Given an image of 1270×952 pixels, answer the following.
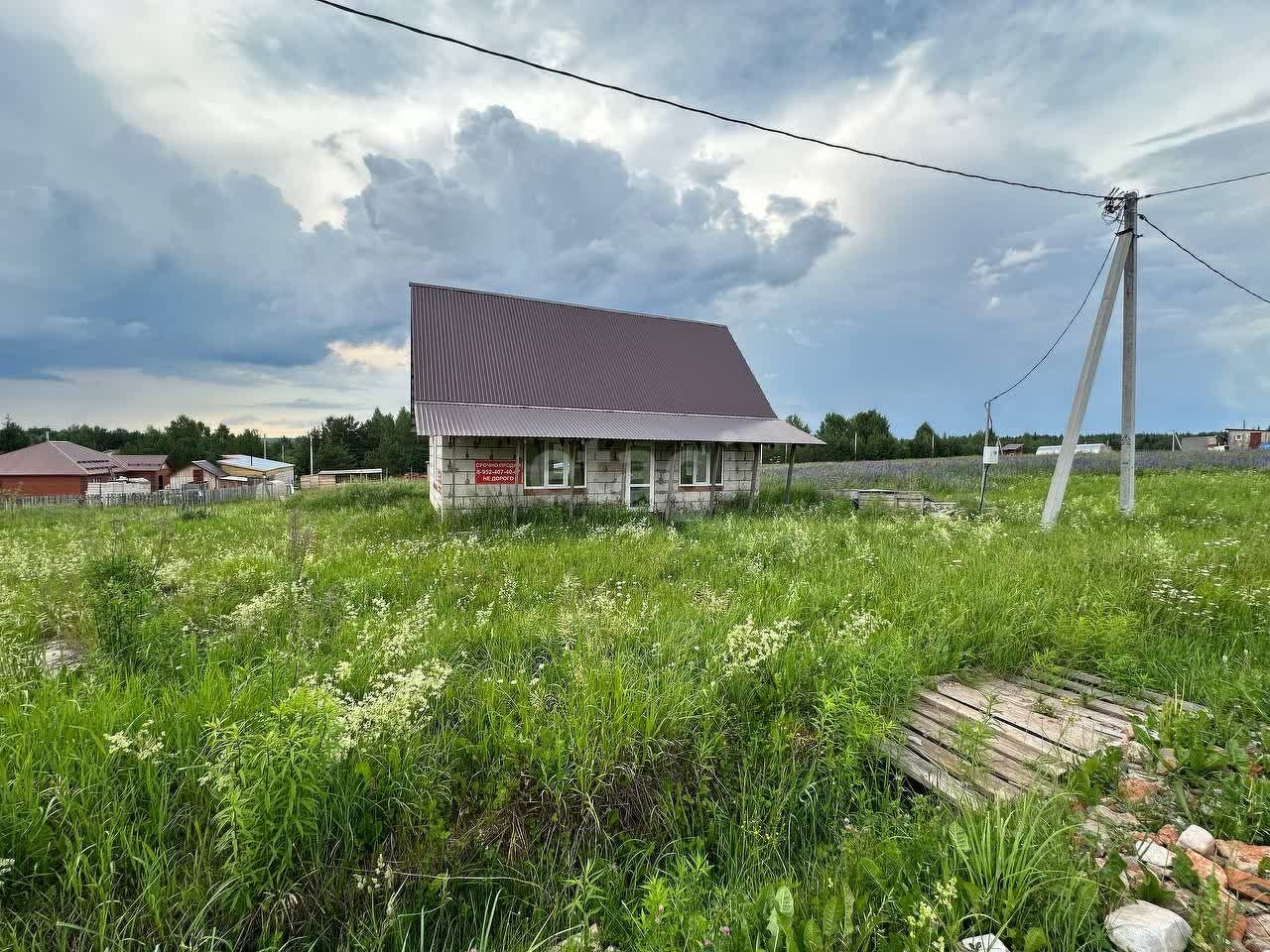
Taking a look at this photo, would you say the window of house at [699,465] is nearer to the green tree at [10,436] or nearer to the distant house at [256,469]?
the distant house at [256,469]

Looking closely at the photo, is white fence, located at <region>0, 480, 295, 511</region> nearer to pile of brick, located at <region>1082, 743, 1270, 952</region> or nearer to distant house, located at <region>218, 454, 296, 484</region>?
pile of brick, located at <region>1082, 743, 1270, 952</region>

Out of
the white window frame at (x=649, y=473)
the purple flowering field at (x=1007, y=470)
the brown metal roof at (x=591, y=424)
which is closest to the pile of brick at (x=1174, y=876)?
the brown metal roof at (x=591, y=424)

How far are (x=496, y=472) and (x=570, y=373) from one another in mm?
5171

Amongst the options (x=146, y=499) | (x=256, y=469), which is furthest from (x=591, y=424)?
(x=256, y=469)

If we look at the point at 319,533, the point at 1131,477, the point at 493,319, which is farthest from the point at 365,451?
the point at 1131,477

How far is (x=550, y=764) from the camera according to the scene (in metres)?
3.24

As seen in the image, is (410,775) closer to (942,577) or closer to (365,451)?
(942,577)

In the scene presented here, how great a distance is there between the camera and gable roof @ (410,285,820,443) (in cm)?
1614

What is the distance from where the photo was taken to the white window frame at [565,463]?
16.3 m

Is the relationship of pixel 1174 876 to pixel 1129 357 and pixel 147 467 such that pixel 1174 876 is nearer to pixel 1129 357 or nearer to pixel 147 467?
pixel 1129 357

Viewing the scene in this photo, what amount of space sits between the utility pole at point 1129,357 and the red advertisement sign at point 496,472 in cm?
1494

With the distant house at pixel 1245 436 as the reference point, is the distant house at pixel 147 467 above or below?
below

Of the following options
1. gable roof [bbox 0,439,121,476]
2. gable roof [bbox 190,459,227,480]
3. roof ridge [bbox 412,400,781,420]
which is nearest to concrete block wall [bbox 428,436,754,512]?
roof ridge [bbox 412,400,781,420]

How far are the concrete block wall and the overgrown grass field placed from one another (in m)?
8.60
